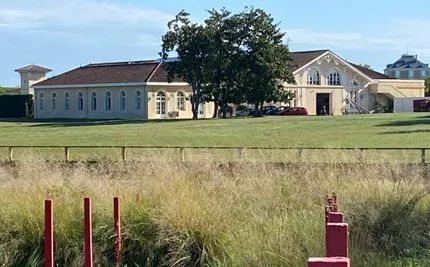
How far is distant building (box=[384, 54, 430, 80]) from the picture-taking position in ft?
629

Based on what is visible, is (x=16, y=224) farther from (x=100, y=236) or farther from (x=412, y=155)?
(x=412, y=155)

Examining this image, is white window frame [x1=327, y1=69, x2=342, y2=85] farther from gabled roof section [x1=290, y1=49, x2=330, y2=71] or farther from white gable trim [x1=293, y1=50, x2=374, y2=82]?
gabled roof section [x1=290, y1=49, x2=330, y2=71]

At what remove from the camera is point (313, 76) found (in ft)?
314

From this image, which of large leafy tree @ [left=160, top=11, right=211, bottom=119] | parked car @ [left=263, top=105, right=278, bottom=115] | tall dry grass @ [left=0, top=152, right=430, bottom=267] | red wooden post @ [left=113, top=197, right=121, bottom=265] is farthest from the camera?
parked car @ [left=263, top=105, right=278, bottom=115]

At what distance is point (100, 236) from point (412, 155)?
16.5 meters

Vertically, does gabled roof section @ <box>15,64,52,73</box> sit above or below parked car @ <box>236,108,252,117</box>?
above

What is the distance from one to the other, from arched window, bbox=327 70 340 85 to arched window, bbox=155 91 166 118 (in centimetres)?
1962

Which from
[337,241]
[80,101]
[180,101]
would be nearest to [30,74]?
[80,101]

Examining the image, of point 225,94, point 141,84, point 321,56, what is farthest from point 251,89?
point 321,56

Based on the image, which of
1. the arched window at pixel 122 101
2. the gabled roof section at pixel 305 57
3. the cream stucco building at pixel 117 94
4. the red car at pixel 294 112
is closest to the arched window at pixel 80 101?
the cream stucco building at pixel 117 94

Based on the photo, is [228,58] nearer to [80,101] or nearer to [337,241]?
[80,101]

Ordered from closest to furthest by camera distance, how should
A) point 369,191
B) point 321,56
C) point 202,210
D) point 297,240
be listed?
point 297,240 < point 202,210 < point 369,191 < point 321,56

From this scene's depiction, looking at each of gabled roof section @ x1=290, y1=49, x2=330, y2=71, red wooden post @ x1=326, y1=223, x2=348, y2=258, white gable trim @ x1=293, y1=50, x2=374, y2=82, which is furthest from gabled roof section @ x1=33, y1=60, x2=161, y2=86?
red wooden post @ x1=326, y1=223, x2=348, y2=258

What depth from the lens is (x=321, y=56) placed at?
313 ft
